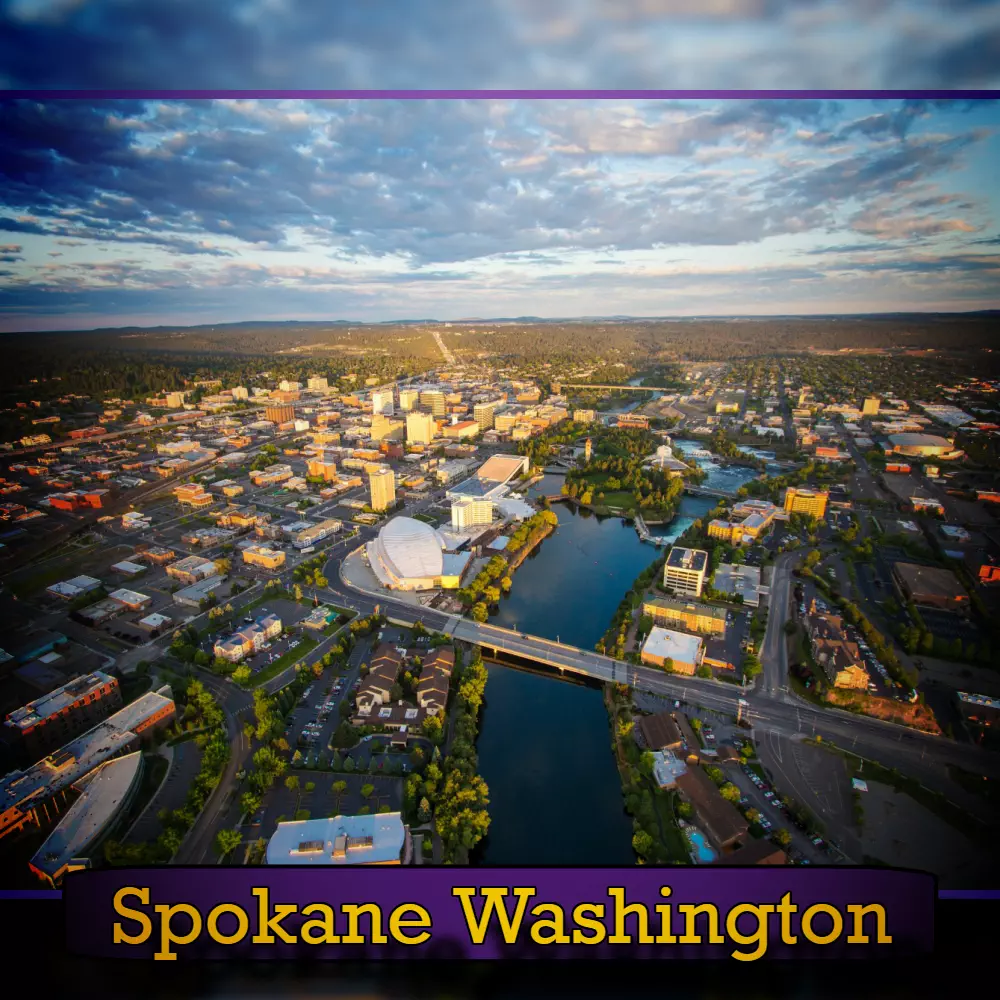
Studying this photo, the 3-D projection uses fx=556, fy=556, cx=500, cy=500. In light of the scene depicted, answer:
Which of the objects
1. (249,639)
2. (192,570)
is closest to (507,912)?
(249,639)

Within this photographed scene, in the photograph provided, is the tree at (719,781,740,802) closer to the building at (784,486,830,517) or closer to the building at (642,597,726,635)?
the building at (642,597,726,635)

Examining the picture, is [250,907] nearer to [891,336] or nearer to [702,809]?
[702,809]

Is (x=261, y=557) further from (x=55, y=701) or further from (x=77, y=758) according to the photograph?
(x=55, y=701)

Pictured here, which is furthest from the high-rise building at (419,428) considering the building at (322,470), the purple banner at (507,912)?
the purple banner at (507,912)

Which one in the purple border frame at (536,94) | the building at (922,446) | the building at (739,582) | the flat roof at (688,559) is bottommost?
the building at (739,582)

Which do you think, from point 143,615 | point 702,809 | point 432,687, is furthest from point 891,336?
point 143,615

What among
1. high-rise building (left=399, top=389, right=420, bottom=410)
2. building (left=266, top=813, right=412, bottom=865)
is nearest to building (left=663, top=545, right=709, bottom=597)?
building (left=266, top=813, right=412, bottom=865)

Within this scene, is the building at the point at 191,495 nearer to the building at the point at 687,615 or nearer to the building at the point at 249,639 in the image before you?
the building at the point at 249,639
